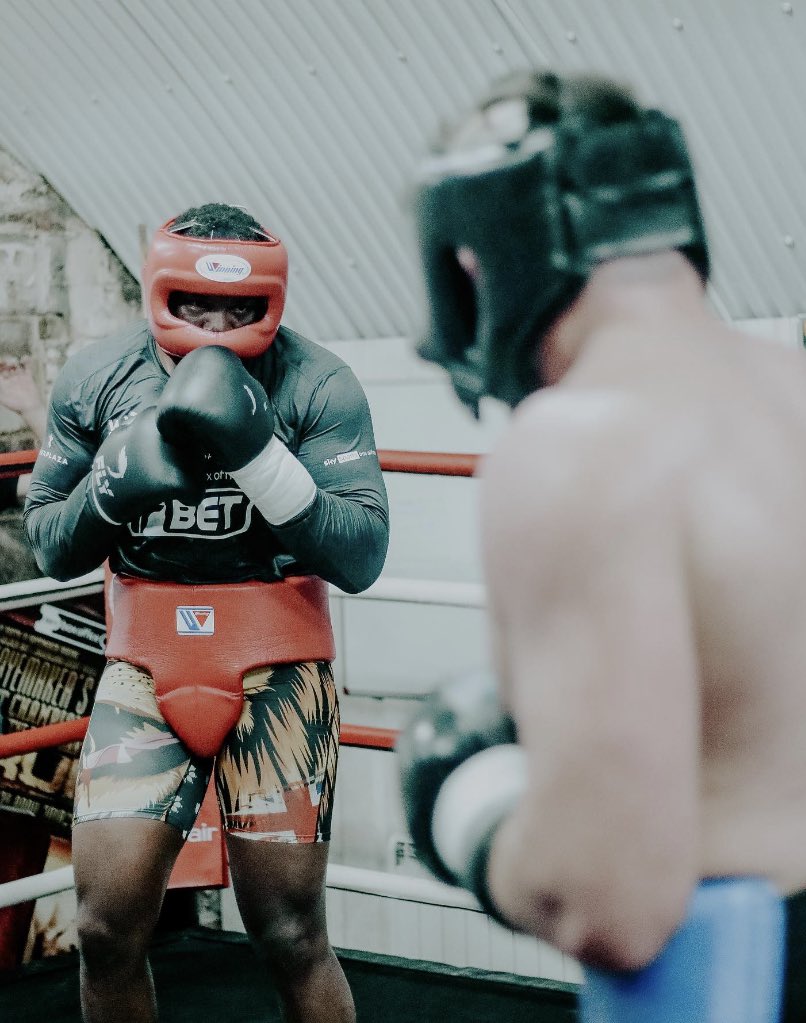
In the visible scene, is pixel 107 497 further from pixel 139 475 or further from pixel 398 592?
pixel 398 592

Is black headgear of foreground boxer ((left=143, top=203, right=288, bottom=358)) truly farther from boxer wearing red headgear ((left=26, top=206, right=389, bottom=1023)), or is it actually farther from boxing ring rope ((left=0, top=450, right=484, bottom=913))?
boxing ring rope ((left=0, top=450, right=484, bottom=913))

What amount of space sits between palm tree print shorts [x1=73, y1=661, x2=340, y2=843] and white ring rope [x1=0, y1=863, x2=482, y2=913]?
0.46m

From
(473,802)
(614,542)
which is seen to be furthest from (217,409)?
(614,542)

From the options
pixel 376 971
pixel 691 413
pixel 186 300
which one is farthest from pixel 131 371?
pixel 376 971

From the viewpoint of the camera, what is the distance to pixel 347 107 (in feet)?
7.29

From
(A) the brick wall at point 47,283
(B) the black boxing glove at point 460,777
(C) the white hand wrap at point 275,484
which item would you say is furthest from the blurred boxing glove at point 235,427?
(A) the brick wall at point 47,283

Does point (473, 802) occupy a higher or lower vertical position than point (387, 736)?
higher

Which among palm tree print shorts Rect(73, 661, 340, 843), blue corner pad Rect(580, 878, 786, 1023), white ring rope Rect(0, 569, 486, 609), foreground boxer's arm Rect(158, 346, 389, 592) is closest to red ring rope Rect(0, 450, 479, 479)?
white ring rope Rect(0, 569, 486, 609)

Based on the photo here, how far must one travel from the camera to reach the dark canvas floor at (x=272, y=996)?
2.17 metres

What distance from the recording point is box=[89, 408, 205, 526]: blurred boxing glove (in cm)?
147

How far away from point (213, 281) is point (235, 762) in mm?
635

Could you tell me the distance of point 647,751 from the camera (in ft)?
2.15

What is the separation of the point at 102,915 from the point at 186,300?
2.65 ft

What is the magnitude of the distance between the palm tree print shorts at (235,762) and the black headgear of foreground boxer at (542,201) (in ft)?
2.82
